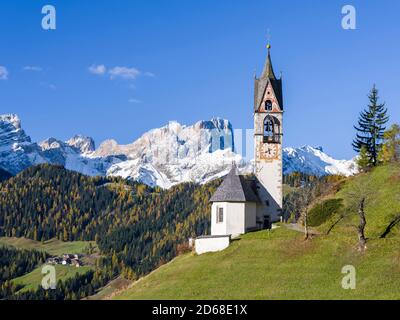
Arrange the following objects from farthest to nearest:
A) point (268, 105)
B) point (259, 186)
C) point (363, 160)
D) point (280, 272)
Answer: point (363, 160), point (268, 105), point (259, 186), point (280, 272)

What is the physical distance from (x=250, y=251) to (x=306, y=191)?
36.8ft

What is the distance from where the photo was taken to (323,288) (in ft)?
192

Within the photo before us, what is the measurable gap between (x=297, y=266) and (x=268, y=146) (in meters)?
28.9

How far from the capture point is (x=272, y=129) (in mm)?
92938

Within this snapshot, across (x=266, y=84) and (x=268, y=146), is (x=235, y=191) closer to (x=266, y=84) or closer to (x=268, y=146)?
(x=268, y=146)

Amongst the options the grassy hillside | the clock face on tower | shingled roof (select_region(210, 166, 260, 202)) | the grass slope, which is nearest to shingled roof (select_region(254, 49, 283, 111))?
the clock face on tower

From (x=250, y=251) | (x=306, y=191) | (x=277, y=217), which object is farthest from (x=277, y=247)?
(x=277, y=217)

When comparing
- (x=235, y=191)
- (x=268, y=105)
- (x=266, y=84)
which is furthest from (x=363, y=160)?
(x=235, y=191)

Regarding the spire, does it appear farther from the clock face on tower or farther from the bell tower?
the clock face on tower

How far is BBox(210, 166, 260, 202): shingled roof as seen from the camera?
85438 millimetres

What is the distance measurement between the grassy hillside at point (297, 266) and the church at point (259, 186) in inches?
159
